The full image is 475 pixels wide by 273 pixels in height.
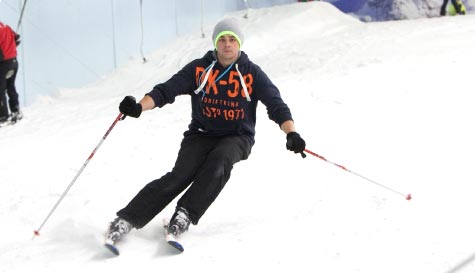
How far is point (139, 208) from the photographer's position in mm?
2643

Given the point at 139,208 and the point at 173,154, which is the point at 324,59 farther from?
the point at 139,208

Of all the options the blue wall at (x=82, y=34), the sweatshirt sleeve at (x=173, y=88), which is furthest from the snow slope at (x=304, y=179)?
the blue wall at (x=82, y=34)

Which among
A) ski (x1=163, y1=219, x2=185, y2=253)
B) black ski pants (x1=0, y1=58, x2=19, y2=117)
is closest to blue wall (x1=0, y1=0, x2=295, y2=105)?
black ski pants (x1=0, y1=58, x2=19, y2=117)

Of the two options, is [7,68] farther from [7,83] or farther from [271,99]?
[271,99]

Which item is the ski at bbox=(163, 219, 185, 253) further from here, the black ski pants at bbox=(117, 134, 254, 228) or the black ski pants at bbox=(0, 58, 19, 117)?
the black ski pants at bbox=(0, 58, 19, 117)

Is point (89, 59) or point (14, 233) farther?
point (89, 59)

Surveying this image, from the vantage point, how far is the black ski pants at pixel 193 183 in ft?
8.64

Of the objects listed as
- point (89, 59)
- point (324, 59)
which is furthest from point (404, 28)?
point (89, 59)

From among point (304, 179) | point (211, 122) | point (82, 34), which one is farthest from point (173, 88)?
point (82, 34)

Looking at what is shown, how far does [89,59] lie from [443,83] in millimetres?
4664

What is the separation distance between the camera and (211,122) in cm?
284

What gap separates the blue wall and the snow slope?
93 centimetres

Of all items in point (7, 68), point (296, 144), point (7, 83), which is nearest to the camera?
point (296, 144)

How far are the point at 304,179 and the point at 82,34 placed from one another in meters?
5.28
